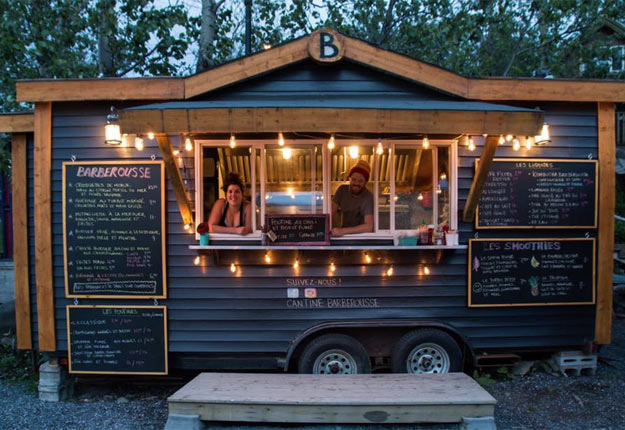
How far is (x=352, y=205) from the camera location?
181 inches

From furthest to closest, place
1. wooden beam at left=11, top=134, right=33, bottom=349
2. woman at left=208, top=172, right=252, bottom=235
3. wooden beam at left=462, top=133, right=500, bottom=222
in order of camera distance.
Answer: wooden beam at left=11, top=134, right=33, bottom=349 < woman at left=208, top=172, right=252, bottom=235 < wooden beam at left=462, top=133, right=500, bottom=222

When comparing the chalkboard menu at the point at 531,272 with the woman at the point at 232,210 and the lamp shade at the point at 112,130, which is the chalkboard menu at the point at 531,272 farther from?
the lamp shade at the point at 112,130

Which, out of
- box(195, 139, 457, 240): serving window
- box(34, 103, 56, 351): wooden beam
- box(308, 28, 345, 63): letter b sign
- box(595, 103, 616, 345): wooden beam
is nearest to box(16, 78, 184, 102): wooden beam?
box(34, 103, 56, 351): wooden beam

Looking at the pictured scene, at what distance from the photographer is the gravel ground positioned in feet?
Result: 12.9

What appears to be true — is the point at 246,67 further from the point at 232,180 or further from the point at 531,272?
the point at 531,272

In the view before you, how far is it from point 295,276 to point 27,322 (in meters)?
3.06

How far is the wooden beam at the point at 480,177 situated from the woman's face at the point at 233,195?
8.03ft

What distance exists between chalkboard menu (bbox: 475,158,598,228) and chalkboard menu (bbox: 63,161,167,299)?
11.5ft

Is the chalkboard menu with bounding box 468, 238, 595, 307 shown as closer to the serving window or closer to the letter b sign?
the serving window

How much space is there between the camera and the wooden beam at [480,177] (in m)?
4.09

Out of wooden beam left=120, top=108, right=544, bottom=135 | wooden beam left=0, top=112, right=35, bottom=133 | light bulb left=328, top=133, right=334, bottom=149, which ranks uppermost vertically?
wooden beam left=0, top=112, right=35, bottom=133

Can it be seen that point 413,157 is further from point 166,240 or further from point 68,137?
point 68,137

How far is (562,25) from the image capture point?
10.5 meters

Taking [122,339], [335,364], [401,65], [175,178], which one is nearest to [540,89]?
[401,65]
